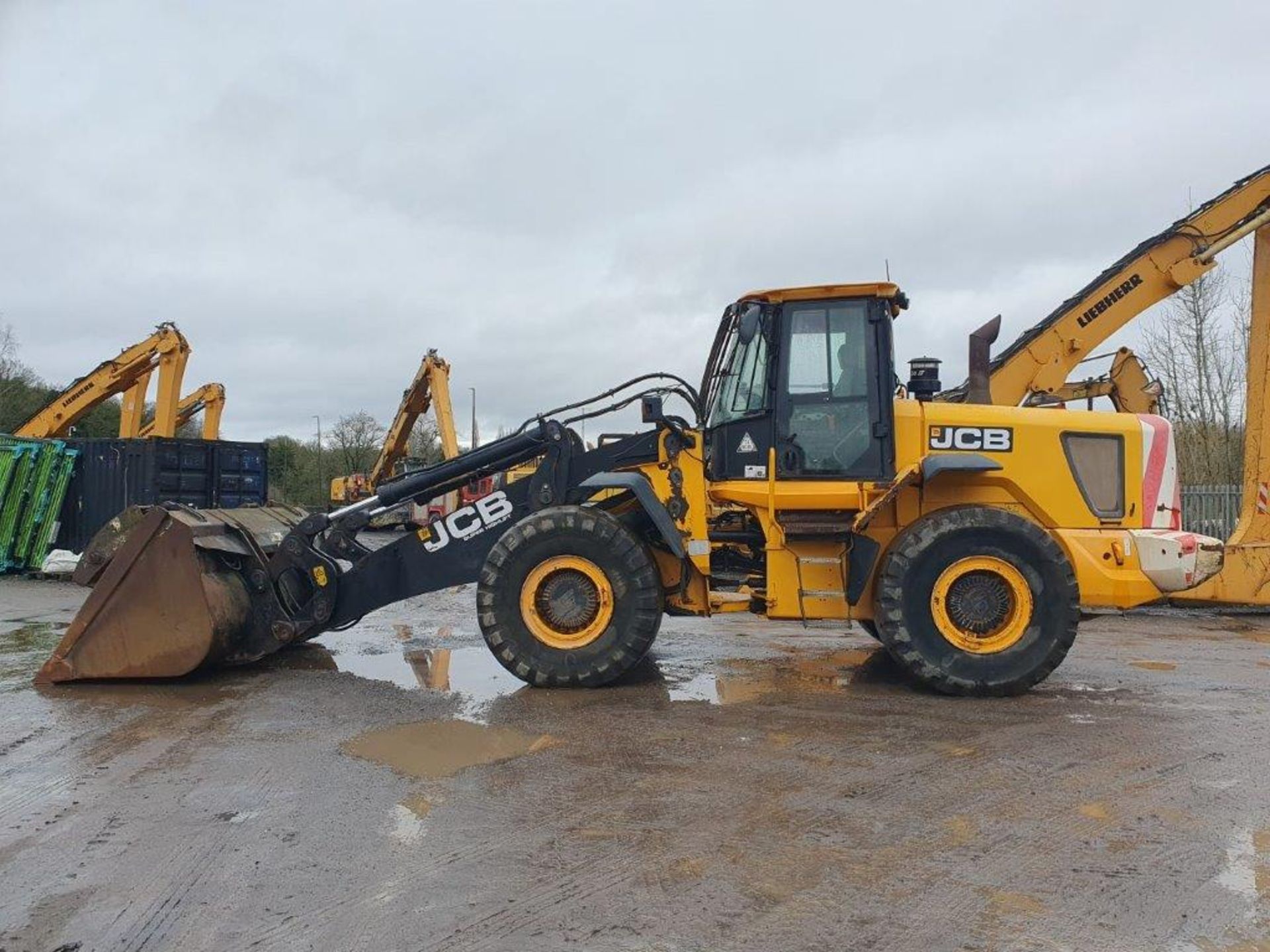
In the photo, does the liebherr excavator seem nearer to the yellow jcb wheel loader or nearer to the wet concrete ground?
the yellow jcb wheel loader

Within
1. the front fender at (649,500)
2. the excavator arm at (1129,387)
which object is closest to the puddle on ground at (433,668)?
the front fender at (649,500)

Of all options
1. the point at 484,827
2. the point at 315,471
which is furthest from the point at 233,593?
the point at 315,471

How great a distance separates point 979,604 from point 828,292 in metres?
2.35

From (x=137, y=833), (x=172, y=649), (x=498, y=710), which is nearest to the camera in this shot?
(x=137, y=833)

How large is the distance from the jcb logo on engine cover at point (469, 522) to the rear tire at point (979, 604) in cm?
284

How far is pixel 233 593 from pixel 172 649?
0.59 m

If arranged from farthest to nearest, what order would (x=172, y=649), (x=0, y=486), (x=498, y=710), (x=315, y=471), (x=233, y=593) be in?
(x=315, y=471) < (x=0, y=486) < (x=233, y=593) < (x=172, y=649) < (x=498, y=710)

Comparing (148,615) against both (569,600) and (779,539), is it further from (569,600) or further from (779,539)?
(779,539)

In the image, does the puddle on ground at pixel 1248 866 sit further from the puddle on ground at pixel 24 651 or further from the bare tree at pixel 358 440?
the bare tree at pixel 358 440

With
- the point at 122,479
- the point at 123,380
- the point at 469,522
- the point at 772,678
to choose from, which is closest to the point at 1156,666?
the point at 772,678

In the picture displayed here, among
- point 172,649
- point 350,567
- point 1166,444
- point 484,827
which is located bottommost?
point 484,827

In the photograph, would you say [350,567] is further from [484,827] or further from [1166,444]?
[1166,444]

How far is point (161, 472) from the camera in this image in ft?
A: 54.4

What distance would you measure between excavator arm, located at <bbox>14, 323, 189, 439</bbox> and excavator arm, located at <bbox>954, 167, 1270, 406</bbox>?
15.1 m
